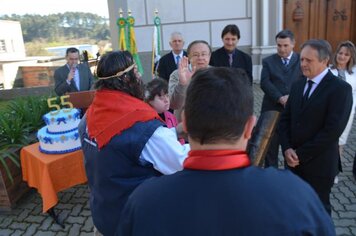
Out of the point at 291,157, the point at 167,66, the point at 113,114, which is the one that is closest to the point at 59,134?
the point at 167,66

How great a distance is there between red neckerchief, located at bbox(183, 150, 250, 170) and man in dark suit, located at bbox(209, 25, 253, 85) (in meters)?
3.32

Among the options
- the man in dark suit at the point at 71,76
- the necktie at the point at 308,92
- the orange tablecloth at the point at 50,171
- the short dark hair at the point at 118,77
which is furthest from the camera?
the man in dark suit at the point at 71,76

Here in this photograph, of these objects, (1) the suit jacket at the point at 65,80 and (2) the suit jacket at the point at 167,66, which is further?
(1) the suit jacket at the point at 65,80

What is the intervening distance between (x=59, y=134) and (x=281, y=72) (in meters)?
2.47

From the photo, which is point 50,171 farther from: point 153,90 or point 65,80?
point 65,80

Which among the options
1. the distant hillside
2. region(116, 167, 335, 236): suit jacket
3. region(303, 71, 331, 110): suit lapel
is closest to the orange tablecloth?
region(303, 71, 331, 110): suit lapel

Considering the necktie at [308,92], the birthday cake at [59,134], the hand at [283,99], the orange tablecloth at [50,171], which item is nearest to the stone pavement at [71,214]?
the orange tablecloth at [50,171]

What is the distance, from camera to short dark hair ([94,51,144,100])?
58.1 inches

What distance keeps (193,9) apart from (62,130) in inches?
248

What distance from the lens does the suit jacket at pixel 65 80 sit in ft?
15.8

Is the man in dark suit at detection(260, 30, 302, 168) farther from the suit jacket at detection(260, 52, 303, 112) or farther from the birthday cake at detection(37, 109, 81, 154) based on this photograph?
the birthday cake at detection(37, 109, 81, 154)

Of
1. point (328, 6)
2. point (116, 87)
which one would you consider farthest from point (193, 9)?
point (116, 87)

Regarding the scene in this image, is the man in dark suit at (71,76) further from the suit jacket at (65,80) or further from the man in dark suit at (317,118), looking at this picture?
the man in dark suit at (317,118)

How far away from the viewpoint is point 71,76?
479 cm
